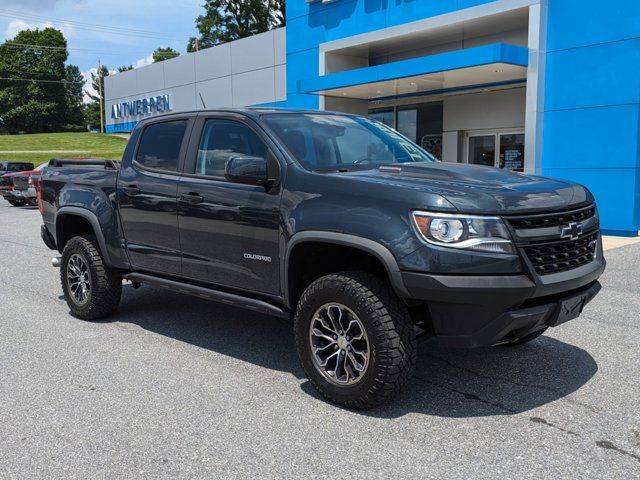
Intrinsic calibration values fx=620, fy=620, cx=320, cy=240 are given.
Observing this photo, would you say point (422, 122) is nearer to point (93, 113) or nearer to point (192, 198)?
point (192, 198)

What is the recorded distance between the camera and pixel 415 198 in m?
3.61

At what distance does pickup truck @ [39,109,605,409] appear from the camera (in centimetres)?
353

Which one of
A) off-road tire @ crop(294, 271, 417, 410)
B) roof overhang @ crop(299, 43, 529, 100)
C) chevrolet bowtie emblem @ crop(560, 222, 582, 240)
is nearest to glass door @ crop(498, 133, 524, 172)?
roof overhang @ crop(299, 43, 529, 100)

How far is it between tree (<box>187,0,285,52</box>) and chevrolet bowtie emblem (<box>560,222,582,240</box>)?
54.3 meters

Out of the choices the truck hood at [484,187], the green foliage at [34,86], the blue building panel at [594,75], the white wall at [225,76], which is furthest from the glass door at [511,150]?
the green foliage at [34,86]

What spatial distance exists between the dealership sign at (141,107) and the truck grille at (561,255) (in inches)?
1159

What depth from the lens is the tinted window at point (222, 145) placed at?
4760mm

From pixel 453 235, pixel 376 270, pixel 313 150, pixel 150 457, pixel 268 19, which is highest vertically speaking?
pixel 268 19

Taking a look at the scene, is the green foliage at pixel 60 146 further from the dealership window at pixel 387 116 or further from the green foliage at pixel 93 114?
the green foliage at pixel 93 114

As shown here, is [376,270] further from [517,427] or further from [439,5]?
[439,5]

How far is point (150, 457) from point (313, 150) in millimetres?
2387

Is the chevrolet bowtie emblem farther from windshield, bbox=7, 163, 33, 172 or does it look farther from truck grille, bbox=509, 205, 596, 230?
windshield, bbox=7, 163, 33, 172

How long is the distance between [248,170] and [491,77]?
12769 millimetres

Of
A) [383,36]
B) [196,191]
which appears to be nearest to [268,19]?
[383,36]
